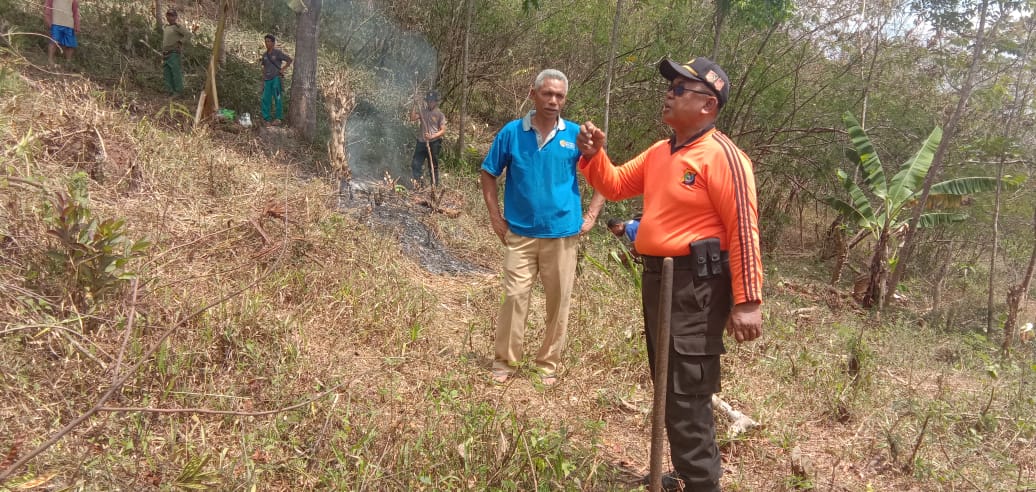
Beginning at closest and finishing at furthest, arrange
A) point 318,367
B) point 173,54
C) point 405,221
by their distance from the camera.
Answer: point 318,367 → point 405,221 → point 173,54

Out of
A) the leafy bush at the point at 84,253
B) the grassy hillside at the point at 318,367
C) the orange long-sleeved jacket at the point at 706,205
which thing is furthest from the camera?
the leafy bush at the point at 84,253

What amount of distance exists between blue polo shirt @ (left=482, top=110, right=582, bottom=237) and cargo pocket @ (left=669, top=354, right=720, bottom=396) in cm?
119

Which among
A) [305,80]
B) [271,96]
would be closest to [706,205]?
[305,80]

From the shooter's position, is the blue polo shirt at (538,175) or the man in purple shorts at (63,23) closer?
the blue polo shirt at (538,175)

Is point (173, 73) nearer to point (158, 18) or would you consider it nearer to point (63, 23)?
point (63, 23)

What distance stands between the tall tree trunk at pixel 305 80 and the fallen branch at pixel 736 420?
6.98 m

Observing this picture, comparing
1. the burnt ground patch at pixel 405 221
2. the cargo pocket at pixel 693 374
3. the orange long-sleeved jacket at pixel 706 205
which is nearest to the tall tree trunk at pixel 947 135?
the burnt ground patch at pixel 405 221

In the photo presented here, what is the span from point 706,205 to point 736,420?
1539 millimetres

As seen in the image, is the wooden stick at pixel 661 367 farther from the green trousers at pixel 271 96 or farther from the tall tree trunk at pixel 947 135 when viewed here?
the green trousers at pixel 271 96

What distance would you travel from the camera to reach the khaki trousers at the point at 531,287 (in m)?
3.45

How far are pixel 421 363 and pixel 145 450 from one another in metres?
1.48

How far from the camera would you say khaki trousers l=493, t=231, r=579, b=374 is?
11.3ft

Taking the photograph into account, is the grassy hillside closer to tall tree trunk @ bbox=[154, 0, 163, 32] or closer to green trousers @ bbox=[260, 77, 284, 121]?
green trousers @ bbox=[260, 77, 284, 121]

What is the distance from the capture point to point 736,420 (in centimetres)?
337
